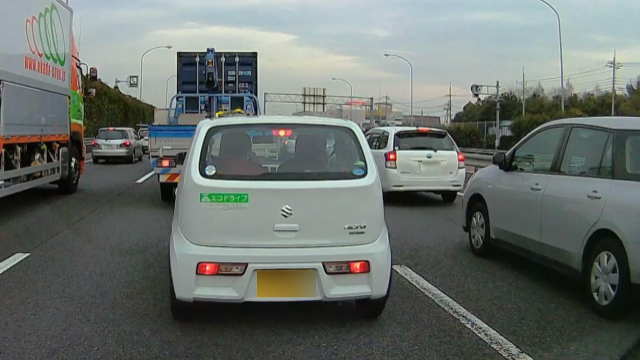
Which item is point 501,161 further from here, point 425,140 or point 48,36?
point 48,36

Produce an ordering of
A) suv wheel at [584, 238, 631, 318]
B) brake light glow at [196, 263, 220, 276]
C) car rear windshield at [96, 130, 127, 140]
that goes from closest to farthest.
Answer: brake light glow at [196, 263, 220, 276], suv wheel at [584, 238, 631, 318], car rear windshield at [96, 130, 127, 140]

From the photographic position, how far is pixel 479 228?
806cm

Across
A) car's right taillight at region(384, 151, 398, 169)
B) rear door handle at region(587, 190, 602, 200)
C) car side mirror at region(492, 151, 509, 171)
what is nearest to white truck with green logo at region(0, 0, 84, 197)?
car's right taillight at region(384, 151, 398, 169)

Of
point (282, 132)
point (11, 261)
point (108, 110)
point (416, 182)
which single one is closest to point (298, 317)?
point (282, 132)

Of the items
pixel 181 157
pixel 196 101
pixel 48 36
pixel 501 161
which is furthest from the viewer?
pixel 196 101

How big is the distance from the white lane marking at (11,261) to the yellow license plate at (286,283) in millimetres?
3629

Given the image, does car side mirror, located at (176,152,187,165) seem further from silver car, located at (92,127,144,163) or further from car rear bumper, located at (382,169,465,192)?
silver car, located at (92,127,144,163)

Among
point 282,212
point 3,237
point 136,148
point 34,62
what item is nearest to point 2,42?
point 34,62

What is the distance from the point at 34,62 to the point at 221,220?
785cm

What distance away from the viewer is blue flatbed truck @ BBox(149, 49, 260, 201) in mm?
12891

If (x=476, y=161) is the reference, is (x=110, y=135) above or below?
above

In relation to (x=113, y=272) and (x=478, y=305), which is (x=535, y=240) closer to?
(x=478, y=305)

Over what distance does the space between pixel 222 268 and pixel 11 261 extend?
3919 millimetres

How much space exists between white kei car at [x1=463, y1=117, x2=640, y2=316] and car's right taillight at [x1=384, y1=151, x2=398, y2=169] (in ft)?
17.4
